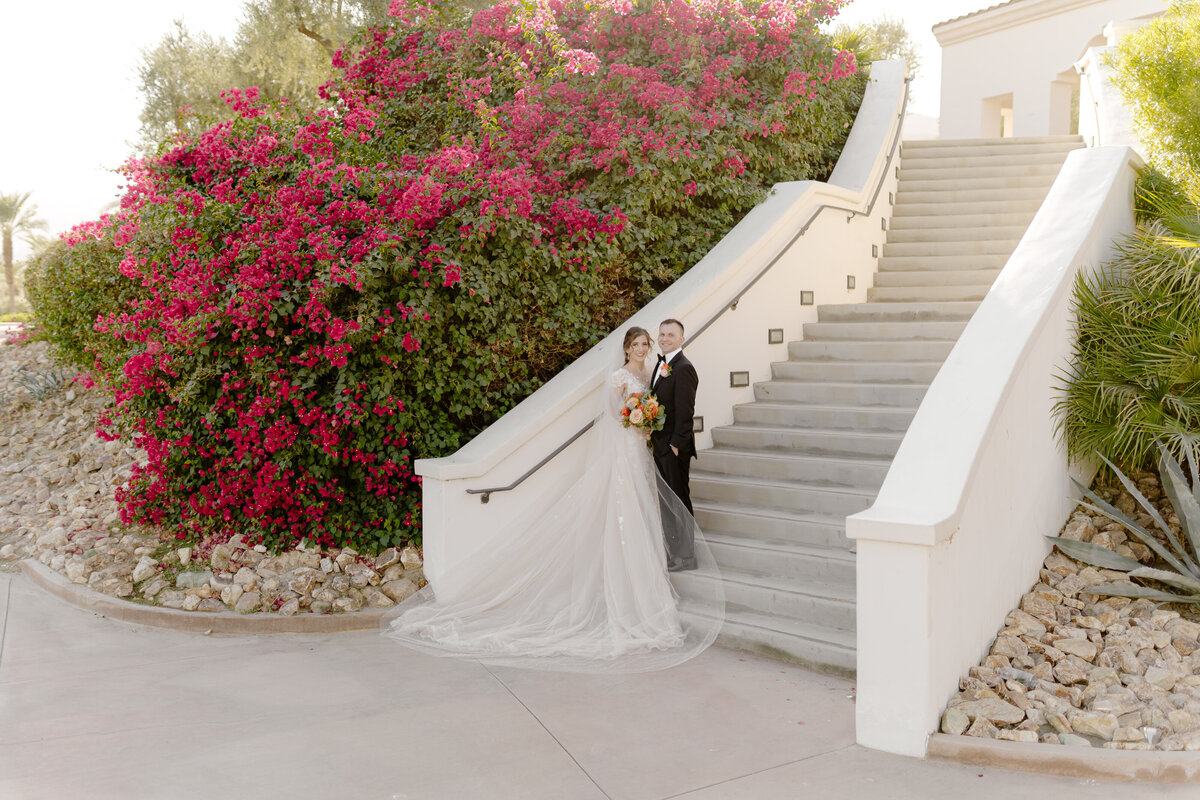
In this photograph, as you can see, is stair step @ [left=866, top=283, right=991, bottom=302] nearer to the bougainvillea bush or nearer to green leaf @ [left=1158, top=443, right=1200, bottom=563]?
the bougainvillea bush

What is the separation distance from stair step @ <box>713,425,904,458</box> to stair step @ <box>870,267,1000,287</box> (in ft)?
8.51

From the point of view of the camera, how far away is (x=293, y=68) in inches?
569

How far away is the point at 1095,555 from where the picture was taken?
5.08m

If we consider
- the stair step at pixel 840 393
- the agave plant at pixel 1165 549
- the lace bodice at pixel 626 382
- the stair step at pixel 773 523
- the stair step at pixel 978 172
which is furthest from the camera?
the stair step at pixel 978 172

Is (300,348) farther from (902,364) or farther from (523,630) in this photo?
(902,364)

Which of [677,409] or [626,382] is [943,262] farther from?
[626,382]

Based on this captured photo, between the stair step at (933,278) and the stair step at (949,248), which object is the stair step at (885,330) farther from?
the stair step at (949,248)

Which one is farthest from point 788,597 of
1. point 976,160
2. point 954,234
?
point 976,160

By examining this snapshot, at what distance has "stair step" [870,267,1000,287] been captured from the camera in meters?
8.36

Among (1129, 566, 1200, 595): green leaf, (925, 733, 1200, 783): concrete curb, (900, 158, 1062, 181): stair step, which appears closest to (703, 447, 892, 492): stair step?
(1129, 566, 1200, 595): green leaf

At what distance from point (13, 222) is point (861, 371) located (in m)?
33.9

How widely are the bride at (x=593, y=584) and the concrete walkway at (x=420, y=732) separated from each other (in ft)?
0.84

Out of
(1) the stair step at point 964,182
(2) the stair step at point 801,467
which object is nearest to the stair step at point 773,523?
(2) the stair step at point 801,467

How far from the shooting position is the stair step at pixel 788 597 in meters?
4.99
